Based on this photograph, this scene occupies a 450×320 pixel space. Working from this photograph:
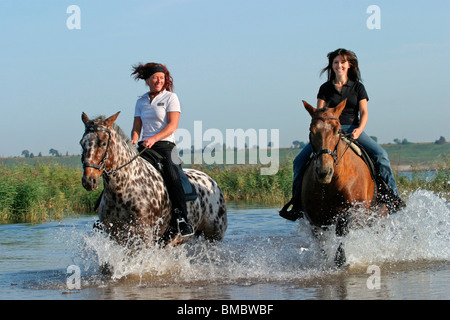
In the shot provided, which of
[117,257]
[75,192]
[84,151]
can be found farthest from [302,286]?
[75,192]

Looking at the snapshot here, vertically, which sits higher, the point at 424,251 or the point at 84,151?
the point at 84,151

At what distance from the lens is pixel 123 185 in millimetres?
8102

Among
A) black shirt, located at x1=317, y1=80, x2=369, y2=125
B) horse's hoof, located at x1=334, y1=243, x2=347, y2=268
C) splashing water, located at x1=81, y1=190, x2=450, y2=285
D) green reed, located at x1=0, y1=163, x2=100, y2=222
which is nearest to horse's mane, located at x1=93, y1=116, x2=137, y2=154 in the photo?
splashing water, located at x1=81, y1=190, x2=450, y2=285

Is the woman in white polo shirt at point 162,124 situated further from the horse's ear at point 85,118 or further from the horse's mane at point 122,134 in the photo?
the horse's ear at point 85,118

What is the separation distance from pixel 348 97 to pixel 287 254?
268 centimetres

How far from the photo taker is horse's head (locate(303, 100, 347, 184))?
8052mm

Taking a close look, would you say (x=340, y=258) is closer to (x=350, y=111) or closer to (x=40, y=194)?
(x=350, y=111)

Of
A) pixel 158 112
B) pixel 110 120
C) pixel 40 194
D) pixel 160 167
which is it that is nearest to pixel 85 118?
pixel 110 120

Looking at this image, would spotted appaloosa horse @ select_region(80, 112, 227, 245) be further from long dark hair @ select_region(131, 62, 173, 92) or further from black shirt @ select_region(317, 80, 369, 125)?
black shirt @ select_region(317, 80, 369, 125)

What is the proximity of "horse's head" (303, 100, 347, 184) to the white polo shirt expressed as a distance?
1.97m

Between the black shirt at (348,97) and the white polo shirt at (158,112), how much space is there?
7.33 feet

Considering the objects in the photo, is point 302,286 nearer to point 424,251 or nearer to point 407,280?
point 407,280

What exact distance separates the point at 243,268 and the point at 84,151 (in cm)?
304

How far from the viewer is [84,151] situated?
7703 mm
